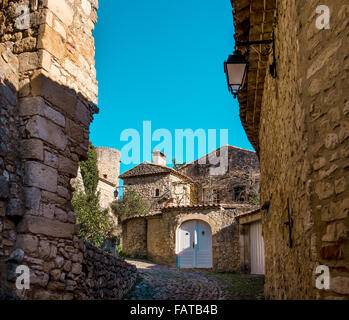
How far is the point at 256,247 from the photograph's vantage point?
14.3 meters

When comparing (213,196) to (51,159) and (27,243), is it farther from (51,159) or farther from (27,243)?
(27,243)

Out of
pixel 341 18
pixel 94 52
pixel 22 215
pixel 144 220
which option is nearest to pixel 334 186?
pixel 341 18

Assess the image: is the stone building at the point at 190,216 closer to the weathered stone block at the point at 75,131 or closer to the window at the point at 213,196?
the window at the point at 213,196

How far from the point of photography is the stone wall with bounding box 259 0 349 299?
97.0 inches

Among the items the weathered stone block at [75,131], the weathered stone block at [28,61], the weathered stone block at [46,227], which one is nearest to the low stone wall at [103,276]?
the weathered stone block at [46,227]

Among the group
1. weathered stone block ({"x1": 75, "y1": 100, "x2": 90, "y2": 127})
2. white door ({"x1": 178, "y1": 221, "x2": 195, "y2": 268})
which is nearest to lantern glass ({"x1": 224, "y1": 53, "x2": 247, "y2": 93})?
weathered stone block ({"x1": 75, "y1": 100, "x2": 90, "y2": 127})

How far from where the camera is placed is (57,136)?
15.4 feet

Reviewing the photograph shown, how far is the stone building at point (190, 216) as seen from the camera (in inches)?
642

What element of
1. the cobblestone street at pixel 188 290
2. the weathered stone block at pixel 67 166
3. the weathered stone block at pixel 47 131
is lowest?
the cobblestone street at pixel 188 290

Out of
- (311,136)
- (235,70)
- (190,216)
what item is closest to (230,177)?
(190,216)

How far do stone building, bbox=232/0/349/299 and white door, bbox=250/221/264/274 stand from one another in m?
9.61

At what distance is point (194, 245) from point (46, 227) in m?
13.2

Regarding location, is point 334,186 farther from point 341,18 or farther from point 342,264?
point 341,18

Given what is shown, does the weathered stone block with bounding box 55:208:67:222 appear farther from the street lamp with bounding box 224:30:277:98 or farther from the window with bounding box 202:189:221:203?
the window with bounding box 202:189:221:203
